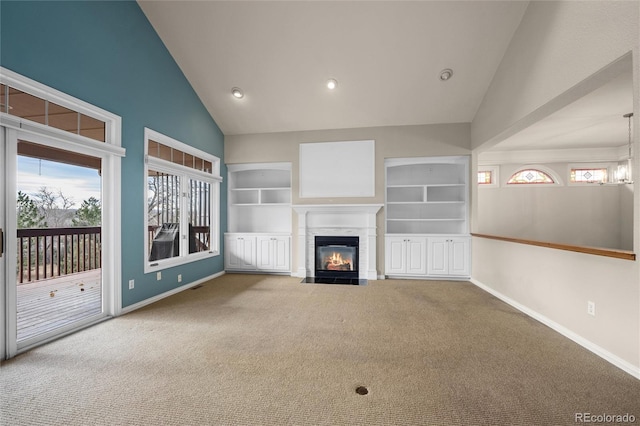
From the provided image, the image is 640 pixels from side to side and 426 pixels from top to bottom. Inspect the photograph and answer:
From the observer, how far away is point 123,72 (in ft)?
10.5

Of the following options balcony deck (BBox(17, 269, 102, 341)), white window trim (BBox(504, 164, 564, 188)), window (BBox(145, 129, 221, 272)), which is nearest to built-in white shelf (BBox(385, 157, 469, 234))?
white window trim (BBox(504, 164, 564, 188))

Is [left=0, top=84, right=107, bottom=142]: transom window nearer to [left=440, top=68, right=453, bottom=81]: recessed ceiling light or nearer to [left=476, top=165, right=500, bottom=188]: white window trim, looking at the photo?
[left=440, top=68, right=453, bottom=81]: recessed ceiling light

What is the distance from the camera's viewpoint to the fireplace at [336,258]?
203 inches

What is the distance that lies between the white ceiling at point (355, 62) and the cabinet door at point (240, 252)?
2358mm

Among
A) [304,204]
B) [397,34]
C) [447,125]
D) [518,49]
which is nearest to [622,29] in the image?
[518,49]

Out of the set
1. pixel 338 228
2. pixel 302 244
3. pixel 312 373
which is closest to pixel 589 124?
pixel 338 228

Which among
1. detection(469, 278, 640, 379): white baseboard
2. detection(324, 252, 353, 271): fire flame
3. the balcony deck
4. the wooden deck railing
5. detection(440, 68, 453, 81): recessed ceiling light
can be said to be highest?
detection(440, 68, 453, 81): recessed ceiling light

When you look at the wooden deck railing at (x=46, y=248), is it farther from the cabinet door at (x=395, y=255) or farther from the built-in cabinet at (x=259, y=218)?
the cabinet door at (x=395, y=255)

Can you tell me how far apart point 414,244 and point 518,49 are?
3181 mm

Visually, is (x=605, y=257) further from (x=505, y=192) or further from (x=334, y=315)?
(x=505, y=192)

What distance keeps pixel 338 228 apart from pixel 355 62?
2816 mm

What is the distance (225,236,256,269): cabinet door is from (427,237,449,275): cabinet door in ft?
11.2

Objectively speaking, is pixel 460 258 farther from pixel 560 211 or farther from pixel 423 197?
pixel 560 211

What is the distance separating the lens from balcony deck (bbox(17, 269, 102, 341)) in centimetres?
273
